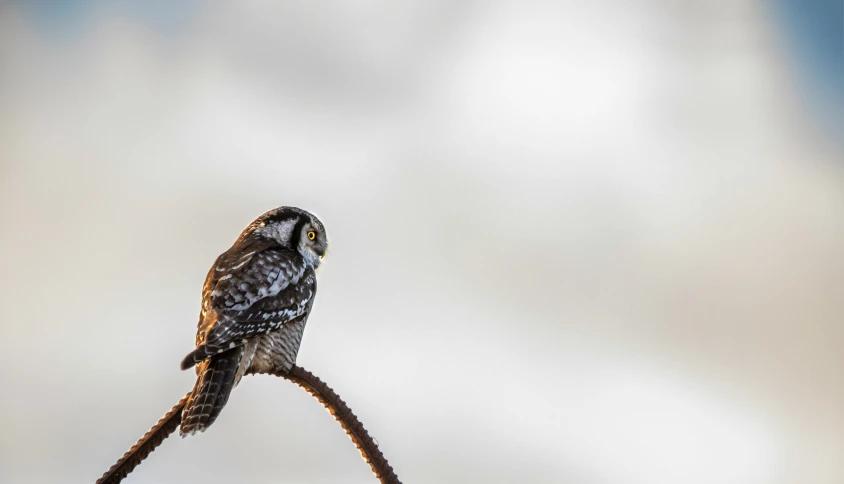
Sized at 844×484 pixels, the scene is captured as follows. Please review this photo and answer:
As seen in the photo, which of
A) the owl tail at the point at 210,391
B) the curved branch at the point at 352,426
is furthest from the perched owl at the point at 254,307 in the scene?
the curved branch at the point at 352,426

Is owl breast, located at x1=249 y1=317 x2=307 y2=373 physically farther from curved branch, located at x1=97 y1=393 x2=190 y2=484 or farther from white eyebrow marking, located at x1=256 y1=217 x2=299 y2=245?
curved branch, located at x1=97 y1=393 x2=190 y2=484

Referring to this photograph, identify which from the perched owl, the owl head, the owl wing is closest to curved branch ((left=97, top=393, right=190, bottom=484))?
the perched owl

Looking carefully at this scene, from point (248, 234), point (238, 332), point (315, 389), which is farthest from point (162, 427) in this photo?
point (248, 234)

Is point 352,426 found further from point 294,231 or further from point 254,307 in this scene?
point 294,231

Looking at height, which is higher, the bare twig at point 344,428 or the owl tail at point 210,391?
the owl tail at point 210,391

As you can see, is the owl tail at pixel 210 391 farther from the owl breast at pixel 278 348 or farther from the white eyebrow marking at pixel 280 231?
the white eyebrow marking at pixel 280 231

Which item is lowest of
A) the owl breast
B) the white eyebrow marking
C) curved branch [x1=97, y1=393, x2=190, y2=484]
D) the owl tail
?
curved branch [x1=97, y1=393, x2=190, y2=484]

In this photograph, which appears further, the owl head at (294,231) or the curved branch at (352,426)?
the owl head at (294,231)

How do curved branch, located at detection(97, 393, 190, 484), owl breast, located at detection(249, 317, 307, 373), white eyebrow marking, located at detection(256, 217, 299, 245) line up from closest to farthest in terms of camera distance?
curved branch, located at detection(97, 393, 190, 484) → owl breast, located at detection(249, 317, 307, 373) → white eyebrow marking, located at detection(256, 217, 299, 245)
